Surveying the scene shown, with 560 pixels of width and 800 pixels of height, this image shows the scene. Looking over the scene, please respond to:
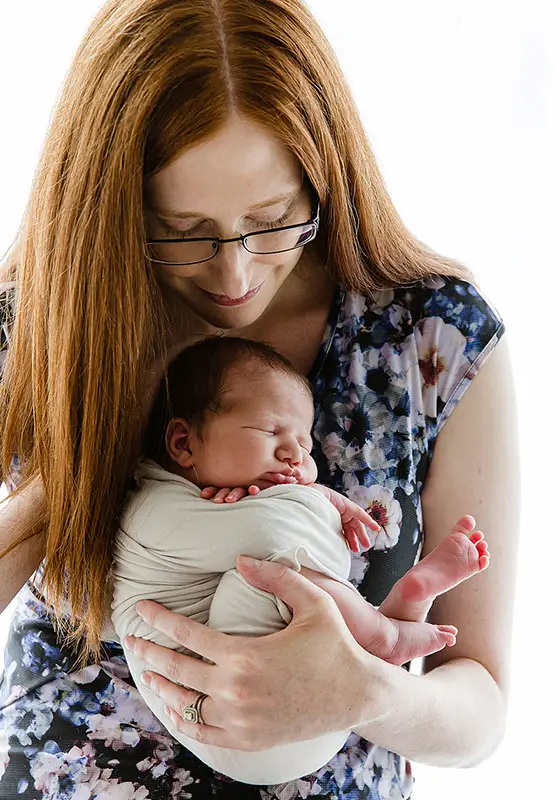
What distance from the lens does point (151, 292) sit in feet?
4.70

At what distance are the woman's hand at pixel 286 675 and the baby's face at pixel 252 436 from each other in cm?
16

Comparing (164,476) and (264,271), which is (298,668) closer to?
(164,476)

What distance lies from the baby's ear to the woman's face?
20cm

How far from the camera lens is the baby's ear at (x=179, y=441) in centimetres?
137

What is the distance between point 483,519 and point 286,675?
0.45 m

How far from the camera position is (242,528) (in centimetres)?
125

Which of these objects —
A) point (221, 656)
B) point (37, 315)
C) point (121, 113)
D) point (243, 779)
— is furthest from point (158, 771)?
point (121, 113)

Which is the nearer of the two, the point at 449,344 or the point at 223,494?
the point at 223,494

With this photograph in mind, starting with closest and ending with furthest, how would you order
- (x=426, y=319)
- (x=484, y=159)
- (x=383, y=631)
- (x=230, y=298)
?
(x=383, y=631)
(x=230, y=298)
(x=426, y=319)
(x=484, y=159)

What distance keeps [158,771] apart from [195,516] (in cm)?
41

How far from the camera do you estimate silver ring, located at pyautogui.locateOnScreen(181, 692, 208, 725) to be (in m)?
1.25

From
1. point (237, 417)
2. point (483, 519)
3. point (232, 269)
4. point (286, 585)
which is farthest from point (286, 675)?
point (232, 269)

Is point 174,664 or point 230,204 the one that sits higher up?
point 230,204

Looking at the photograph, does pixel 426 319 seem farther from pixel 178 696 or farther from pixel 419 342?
pixel 178 696
